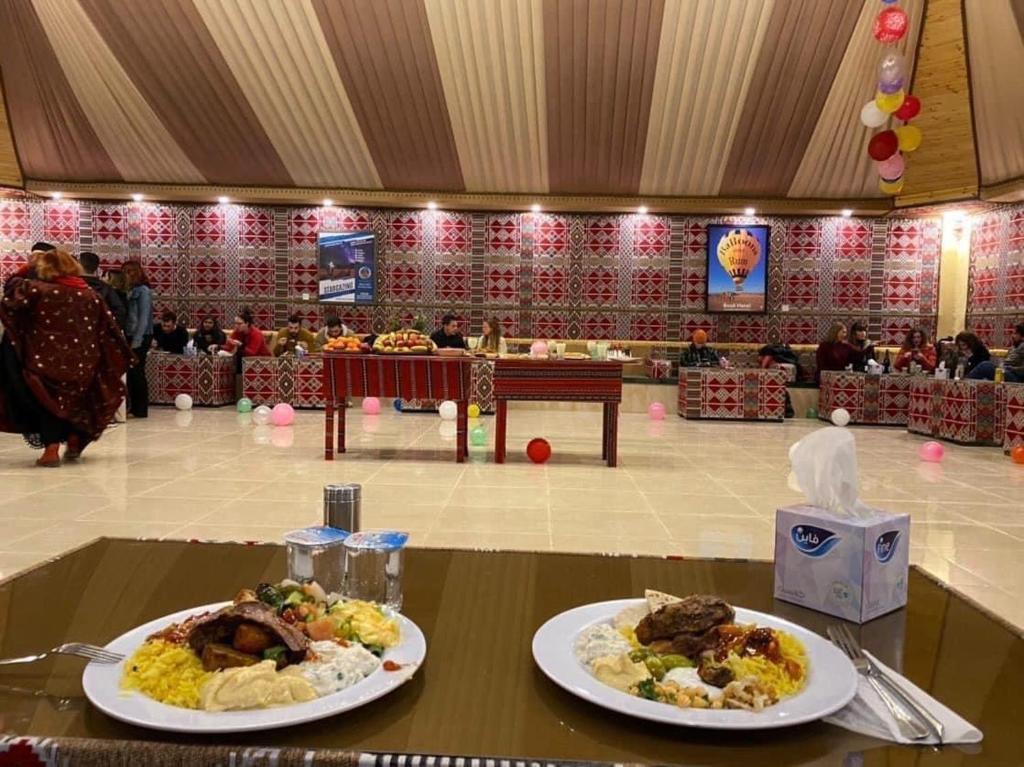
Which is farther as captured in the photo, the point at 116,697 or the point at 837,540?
the point at 837,540

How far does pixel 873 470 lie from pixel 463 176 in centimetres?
753

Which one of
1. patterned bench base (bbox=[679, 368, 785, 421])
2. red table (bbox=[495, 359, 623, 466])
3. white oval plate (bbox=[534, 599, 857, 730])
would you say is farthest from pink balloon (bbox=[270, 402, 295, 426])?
white oval plate (bbox=[534, 599, 857, 730])

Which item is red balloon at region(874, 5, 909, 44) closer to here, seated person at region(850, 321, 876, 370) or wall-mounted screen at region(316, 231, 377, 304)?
seated person at region(850, 321, 876, 370)

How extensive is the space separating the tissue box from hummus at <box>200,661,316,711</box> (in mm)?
710

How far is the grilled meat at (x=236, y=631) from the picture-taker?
0.83 m

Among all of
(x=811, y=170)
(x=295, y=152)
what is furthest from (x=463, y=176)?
(x=811, y=170)

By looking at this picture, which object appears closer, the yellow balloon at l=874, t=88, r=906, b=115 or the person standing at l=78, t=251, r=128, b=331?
the person standing at l=78, t=251, r=128, b=331

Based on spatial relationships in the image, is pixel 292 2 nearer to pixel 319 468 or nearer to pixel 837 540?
pixel 319 468

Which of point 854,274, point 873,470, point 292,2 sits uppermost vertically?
point 292,2

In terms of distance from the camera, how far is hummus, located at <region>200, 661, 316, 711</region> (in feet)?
2.42

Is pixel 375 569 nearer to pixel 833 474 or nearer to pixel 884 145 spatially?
pixel 833 474

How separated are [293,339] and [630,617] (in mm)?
10641

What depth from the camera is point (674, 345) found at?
499 inches

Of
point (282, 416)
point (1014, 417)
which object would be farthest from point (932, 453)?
point (282, 416)
